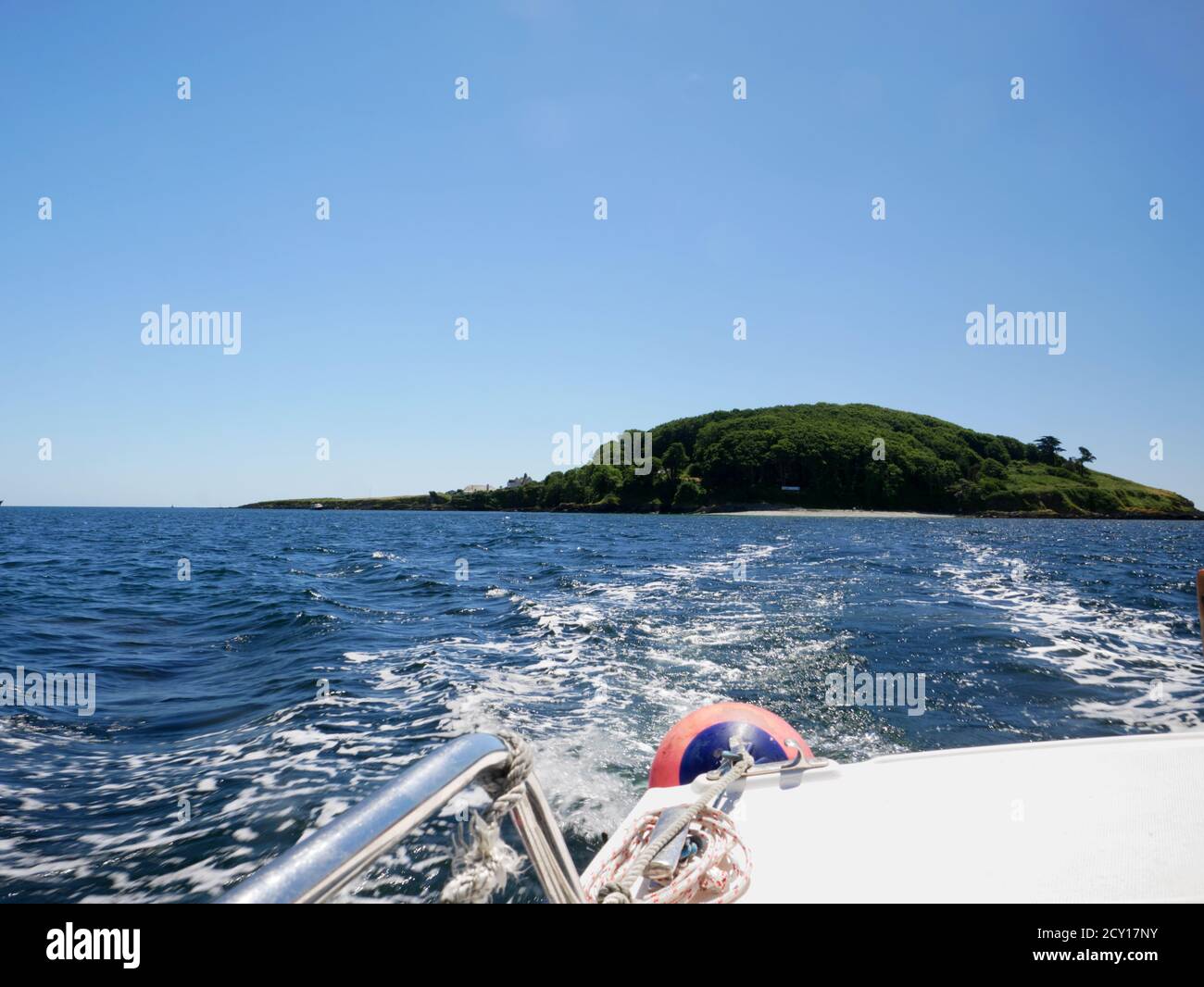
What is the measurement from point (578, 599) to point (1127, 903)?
15.0 metres

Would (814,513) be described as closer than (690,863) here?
No

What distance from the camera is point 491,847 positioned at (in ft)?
6.28

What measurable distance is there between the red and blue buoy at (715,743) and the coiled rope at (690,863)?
1.06 m

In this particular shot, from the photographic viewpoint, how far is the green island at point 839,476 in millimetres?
127875

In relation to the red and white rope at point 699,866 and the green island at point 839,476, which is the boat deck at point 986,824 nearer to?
the red and white rope at point 699,866

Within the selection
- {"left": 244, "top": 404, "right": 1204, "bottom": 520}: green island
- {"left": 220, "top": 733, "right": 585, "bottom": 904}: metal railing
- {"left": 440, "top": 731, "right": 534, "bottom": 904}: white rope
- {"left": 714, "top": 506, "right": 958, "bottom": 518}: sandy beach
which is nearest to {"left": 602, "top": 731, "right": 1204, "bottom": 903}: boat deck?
{"left": 220, "top": 733, "right": 585, "bottom": 904}: metal railing

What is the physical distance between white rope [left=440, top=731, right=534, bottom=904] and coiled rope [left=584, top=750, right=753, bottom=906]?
73cm

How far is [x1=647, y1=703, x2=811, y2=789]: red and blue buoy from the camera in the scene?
4.79 m

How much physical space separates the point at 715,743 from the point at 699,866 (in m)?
1.89
